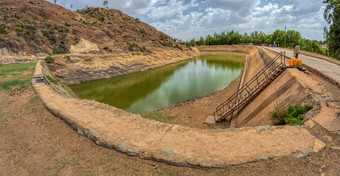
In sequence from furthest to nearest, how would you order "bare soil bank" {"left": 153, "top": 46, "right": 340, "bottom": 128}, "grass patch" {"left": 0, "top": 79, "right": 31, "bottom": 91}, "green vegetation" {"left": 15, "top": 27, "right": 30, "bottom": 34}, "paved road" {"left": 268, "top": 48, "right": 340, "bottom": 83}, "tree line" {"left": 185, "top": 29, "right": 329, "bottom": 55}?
"tree line" {"left": 185, "top": 29, "right": 329, "bottom": 55} < "green vegetation" {"left": 15, "top": 27, "right": 30, "bottom": 34} < "grass patch" {"left": 0, "top": 79, "right": 31, "bottom": 91} < "paved road" {"left": 268, "top": 48, "right": 340, "bottom": 83} < "bare soil bank" {"left": 153, "top": 46, "right": 340, "bottom": 128}

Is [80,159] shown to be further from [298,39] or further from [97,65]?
[298,39]

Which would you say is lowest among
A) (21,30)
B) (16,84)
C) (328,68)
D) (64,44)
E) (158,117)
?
(158,117)

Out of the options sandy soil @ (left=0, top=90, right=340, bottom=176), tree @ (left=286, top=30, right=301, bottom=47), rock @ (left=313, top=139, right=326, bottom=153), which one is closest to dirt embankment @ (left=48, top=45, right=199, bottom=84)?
sandy soil @ (left=0, top=90, right=340, bottom=176)

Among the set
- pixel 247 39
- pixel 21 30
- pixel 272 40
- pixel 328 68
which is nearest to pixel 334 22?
pixel 328 68

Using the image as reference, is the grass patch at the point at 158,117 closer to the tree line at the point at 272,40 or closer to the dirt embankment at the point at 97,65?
the dirt embankment at the point at 97,65

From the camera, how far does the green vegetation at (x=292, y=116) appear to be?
597 centimetres

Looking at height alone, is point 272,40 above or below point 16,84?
above

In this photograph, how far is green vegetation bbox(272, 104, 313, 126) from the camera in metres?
5.97

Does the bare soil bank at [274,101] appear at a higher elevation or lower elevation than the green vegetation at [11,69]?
lower

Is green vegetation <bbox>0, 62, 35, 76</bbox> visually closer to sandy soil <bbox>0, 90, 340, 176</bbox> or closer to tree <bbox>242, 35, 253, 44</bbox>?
sandy soil <bbox>0, 90, 340, 176</bbox>

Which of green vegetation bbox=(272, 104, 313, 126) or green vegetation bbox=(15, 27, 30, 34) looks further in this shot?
green vegetation bbox=(15, 27, 30, 34)

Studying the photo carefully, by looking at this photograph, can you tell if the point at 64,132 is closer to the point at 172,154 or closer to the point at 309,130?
the point at 172,154

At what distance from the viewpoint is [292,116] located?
251 inches

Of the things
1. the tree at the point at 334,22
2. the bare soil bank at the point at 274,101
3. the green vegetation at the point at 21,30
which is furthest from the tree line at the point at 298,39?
the green vegetation at the point at 21,30
